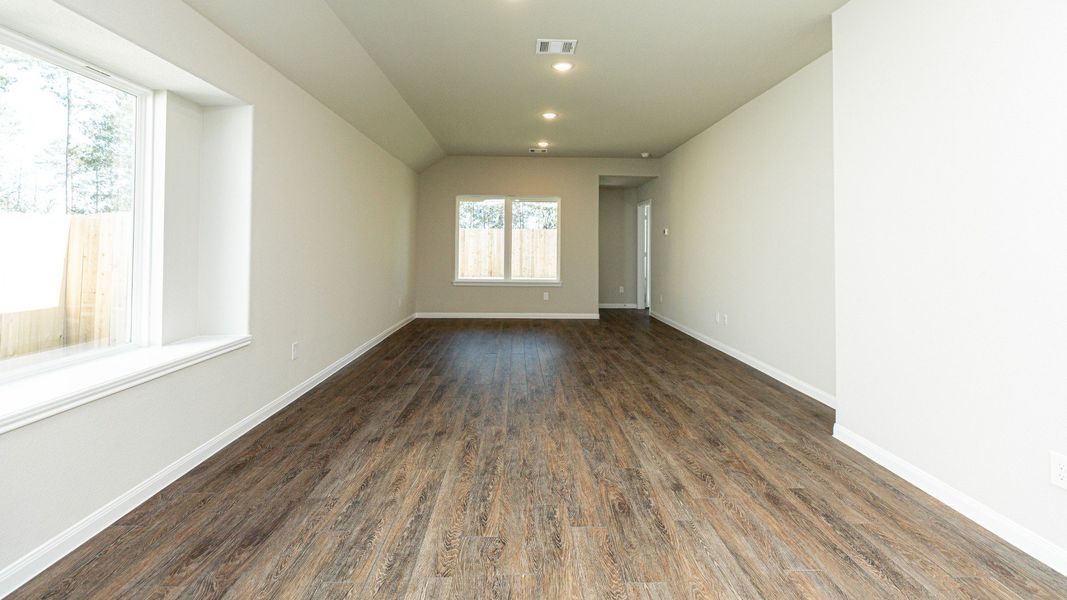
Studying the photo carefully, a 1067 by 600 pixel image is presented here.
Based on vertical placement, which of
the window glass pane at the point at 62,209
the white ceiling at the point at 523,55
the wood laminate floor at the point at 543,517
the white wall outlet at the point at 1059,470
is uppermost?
the white ceiling at the point at 523,55

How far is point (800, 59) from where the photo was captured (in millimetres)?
3762

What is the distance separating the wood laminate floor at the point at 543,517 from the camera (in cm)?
158

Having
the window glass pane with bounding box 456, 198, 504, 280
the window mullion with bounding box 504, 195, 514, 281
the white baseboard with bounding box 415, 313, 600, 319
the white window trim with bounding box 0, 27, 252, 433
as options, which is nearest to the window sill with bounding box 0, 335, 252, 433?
the white window trim with bounding box 0, 27, 252, 433

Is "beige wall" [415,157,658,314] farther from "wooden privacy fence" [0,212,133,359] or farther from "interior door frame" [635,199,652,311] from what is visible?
"wooden privacy fence" [0,212,133,359]

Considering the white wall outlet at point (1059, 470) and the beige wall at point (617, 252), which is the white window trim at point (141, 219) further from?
the beige wall at point (617, 252)

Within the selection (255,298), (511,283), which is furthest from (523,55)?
(511,283)

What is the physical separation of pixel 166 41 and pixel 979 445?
390 centimetres

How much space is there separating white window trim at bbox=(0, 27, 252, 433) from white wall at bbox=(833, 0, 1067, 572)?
347 cm

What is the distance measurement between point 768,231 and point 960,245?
7.96 feet

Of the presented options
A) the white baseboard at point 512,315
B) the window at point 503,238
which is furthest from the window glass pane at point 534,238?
the white baseboard at point 512,315

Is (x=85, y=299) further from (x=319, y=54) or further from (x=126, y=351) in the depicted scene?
(x=319, y=54)

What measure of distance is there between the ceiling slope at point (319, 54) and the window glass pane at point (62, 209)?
70 centimetres

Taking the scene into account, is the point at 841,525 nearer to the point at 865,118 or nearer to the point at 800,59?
the point at 865,118

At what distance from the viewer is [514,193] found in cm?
797
